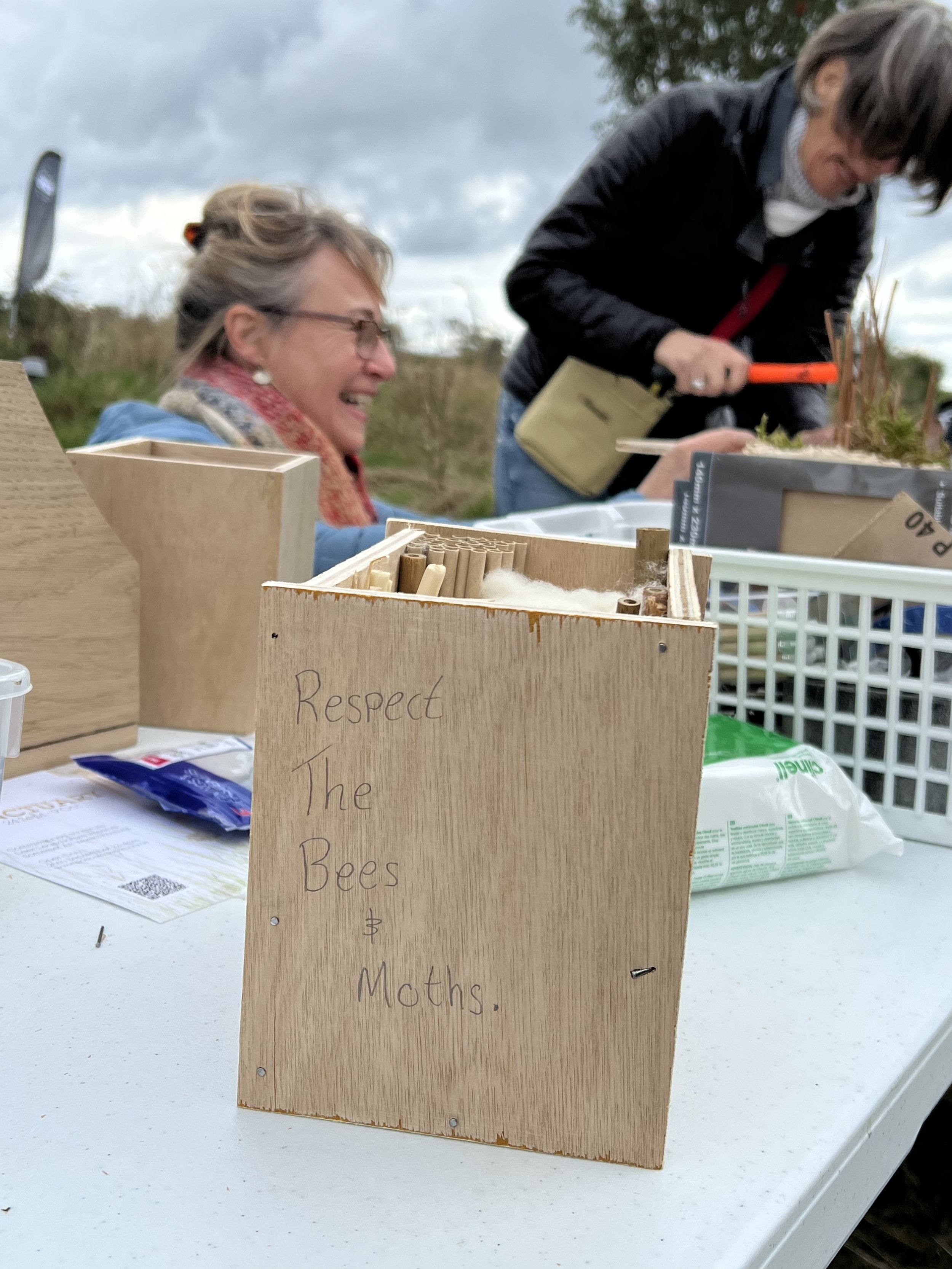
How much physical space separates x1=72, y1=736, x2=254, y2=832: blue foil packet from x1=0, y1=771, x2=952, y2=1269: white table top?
0.12 metres

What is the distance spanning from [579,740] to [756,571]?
1.53ft

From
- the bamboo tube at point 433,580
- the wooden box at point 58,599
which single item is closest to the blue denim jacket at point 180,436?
the wooden box at point 58,599

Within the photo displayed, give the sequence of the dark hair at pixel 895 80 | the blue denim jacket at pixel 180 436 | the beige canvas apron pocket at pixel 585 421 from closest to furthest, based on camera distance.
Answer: the blue denim jacket at pixel 180 436, the dark hair at pixel 895 80, the beige canvas apron pocket at pixel 585 421

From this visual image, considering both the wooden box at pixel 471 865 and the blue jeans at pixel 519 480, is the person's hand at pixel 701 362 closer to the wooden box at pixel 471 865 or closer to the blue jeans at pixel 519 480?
the blue jeans at pixel 519 480

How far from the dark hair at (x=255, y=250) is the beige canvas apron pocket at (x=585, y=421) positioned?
24.1 inches

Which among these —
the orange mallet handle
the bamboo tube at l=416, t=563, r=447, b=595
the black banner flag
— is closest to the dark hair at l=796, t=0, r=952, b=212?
the orange mallet handle

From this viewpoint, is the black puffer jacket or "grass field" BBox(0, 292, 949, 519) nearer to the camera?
the black puffer jacket

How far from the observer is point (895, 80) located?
1.69 meters

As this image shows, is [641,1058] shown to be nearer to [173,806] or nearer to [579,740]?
[579,740]

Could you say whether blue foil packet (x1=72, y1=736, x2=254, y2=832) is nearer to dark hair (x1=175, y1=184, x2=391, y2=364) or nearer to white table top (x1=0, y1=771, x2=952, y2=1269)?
white table top (x1=0, y1=771, x2=952, y2=1269)

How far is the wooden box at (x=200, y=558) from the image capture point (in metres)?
0.95

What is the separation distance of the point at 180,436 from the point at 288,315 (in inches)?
15.0

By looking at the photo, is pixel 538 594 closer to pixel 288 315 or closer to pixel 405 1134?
pixel 405 1134

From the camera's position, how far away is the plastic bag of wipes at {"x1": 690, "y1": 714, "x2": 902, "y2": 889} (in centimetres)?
71
